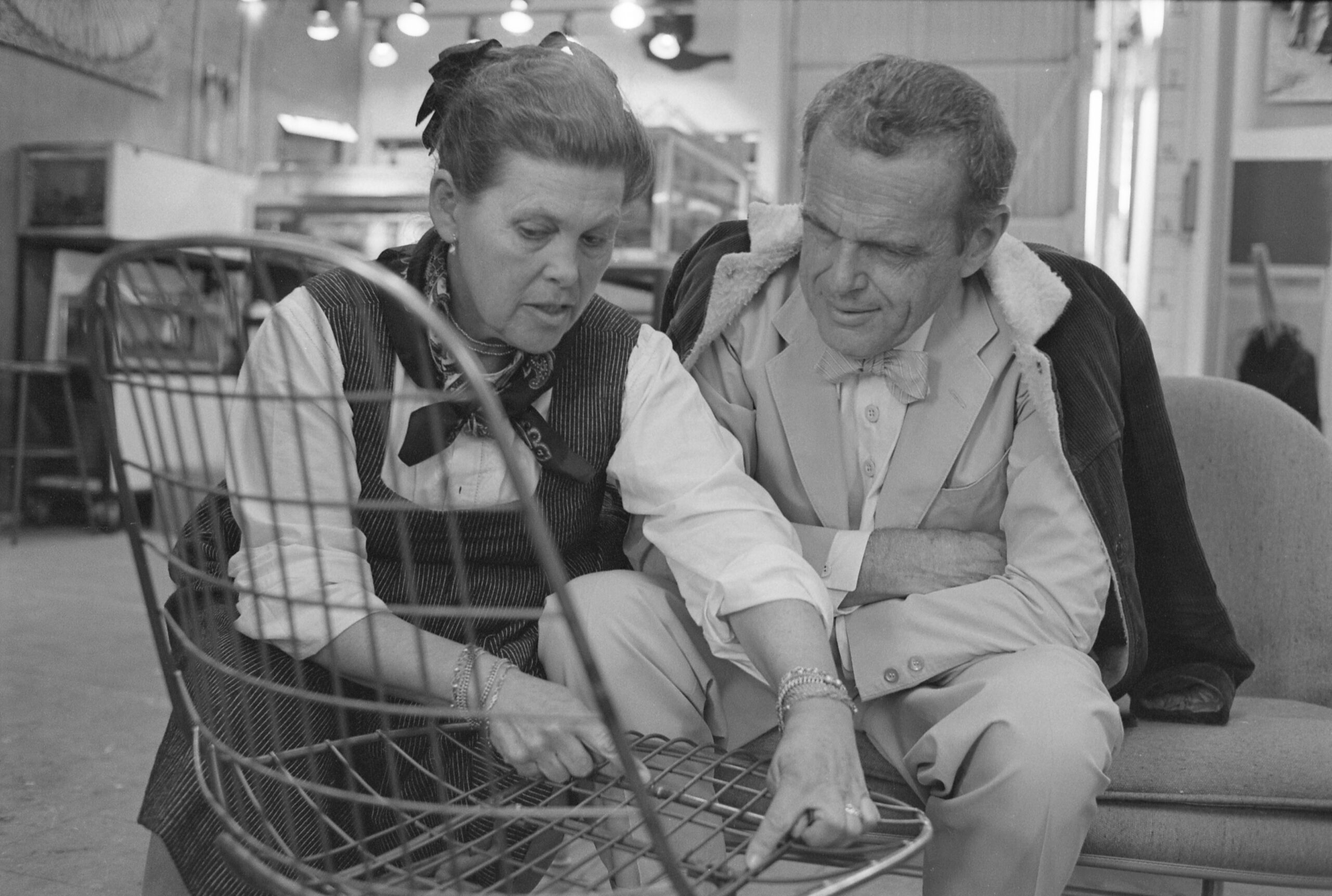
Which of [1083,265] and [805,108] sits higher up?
[805,108]

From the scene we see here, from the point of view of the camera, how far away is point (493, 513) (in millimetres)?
1297

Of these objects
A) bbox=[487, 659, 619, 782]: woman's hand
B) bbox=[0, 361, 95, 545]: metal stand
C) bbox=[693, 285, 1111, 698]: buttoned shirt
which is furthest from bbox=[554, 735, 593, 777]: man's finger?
bbox=[0, 361, 95, 545]: metal stand

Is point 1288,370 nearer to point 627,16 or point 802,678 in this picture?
point 627,16

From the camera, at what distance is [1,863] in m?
1.86

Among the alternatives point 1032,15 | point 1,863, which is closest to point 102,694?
point 1,863

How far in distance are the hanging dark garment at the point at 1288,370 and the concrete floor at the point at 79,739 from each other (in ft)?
7.38

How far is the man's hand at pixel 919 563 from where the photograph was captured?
4.60ft

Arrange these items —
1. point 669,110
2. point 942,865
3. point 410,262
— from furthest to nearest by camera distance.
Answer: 1. point 669,110
2. point 410,262
3. point 942,865

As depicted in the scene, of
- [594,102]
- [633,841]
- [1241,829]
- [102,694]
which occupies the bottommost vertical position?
[102,694]

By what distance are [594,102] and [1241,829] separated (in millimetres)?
975

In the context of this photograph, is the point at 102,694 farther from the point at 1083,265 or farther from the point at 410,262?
the point at 1083,265

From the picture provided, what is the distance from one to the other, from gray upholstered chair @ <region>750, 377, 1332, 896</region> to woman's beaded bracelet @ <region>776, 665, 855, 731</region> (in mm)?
251

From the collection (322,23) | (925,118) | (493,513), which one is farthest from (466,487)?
(322,23)

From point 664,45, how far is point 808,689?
6.69 metres
